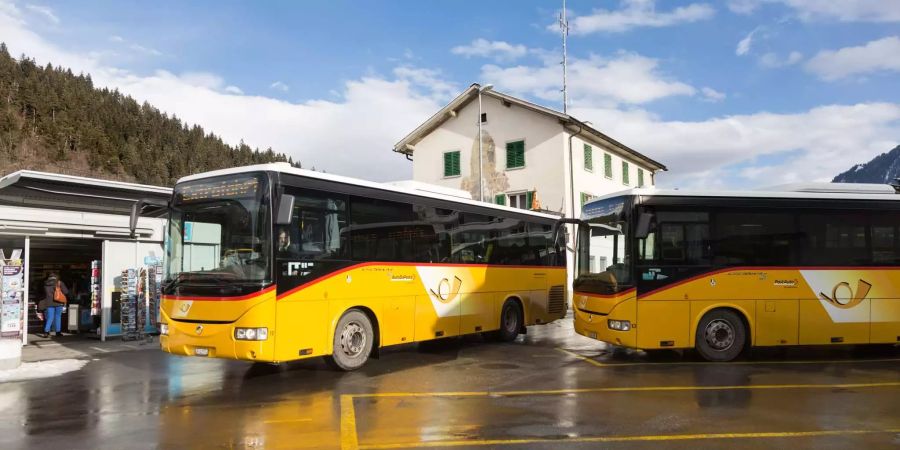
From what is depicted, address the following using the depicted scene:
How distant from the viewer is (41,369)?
436 inches

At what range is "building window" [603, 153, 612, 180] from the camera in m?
34.5

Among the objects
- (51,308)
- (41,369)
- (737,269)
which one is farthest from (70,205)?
(737,269)

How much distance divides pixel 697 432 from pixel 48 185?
13786 mm

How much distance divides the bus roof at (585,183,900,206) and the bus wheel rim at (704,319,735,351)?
2285mm

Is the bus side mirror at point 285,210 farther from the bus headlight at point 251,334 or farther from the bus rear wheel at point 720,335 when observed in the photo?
the bus rear wheel at point 720,335

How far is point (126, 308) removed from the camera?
49.9 ft

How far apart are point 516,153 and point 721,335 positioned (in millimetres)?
21446

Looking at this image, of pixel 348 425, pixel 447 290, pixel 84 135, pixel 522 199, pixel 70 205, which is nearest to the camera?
pixel 348 425

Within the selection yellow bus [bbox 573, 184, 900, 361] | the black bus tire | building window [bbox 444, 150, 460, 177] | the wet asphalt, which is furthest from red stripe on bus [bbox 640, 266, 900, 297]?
building window [bbox 444, 150, 460, 177]

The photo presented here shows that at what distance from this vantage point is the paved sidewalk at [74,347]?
1301 centimetres

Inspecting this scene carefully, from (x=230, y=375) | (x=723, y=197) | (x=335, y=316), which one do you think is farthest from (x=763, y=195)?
(x=230, y=375)

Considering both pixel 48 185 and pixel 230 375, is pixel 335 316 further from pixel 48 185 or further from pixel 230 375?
pixel 48 185

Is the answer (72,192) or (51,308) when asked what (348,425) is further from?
(51,308)

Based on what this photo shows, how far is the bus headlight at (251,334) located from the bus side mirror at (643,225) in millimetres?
6235
